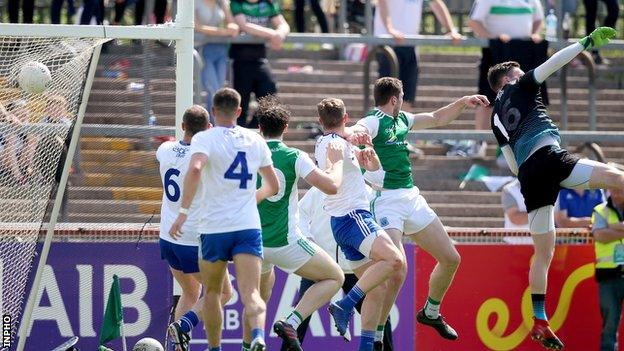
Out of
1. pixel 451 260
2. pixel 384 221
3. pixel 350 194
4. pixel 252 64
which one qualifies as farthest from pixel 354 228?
pixel 252 64

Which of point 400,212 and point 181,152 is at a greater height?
point 181,152

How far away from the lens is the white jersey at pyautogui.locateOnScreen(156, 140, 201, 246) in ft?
40.0

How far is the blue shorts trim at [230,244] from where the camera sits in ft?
36.8

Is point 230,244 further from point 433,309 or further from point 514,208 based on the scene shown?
point 514,208

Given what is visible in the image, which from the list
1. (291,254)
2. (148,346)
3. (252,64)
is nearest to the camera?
Answer: (291,254)

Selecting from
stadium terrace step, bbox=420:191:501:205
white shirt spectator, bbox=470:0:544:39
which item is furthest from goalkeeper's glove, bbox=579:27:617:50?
stadium terrace step, bbox=420:191:501:205

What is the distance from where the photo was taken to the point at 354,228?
12367 millimetres

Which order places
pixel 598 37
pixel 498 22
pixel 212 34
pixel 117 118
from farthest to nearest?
1. pixel 498 22
2. pixel 212 34
3. pixel 117 118
4. pixel 598 37

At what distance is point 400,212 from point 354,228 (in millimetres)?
631

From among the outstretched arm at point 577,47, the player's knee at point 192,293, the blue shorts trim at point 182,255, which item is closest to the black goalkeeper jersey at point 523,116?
the outstretched arm at point 577,47

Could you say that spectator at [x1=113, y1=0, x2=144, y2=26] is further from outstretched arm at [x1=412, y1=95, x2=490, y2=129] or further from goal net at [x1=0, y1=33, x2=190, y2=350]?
outstretched arm at [x1=412, y1=95, x2=490, y2=129]

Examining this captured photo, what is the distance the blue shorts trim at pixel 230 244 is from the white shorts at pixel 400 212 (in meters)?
1.88

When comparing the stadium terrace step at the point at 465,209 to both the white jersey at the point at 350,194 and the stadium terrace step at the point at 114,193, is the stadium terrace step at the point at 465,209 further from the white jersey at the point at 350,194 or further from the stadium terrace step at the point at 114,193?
the white jersey at the point at 350,194

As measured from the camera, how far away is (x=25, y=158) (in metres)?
13.0
